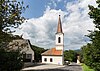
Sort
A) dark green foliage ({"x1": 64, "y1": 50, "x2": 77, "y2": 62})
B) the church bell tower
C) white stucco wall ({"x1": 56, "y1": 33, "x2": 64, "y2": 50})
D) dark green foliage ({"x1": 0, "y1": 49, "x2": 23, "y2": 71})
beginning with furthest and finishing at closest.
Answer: dark green foliage ({"x1": 64, "y1": 50, "x2": 77, "y2": 62}) → the church bell tower → white stucco wall ({"x1": 56, "y1": 33, "x2": 64, "y2": 50}) → dark green foliage ({"x1": 0, "y1": 49, "x2": 23, "y2": 71})

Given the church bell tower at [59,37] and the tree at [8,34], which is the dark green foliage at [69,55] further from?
the tree at [8,34]

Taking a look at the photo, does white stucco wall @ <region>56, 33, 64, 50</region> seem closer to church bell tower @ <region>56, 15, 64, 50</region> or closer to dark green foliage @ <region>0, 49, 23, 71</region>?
church bell tower @ <region>56, 15, 64, 50</region>

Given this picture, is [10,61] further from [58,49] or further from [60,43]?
[58,49]

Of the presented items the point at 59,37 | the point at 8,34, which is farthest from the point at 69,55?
the point at 8,34

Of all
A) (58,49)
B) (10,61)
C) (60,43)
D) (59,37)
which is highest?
(59,37)

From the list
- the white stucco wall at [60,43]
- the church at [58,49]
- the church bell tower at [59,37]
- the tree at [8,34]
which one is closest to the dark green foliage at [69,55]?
the church at [58,49]

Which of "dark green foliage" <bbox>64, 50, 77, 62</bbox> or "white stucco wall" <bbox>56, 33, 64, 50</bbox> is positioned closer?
"white stucco wall" <bbox>56, 33, 64, 50</bbox>

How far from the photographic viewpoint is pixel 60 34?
8669 cm

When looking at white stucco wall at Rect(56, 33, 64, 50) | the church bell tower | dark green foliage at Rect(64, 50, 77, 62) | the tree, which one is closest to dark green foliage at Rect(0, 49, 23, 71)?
the tree

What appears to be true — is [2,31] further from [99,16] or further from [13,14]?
[99,16]

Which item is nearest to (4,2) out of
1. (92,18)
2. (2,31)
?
(2,31)

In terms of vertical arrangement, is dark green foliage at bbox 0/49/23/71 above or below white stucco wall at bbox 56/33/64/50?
below

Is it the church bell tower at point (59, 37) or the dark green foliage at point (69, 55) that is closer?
the church bell tower at point (59, 37)

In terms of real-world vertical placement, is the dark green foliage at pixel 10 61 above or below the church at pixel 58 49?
below
